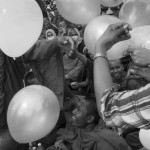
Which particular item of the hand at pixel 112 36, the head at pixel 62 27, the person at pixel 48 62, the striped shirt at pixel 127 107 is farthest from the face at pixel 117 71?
the striped shirt at pixel 127 107

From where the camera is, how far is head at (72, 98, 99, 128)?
1.75 m

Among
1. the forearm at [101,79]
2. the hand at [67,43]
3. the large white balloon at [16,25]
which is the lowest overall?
the hand at [67,43]

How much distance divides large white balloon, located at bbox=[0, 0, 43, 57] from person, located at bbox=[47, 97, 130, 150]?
23.3 inches

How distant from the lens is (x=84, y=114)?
1.75 metres

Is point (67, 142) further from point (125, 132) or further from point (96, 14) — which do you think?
point (96, 14)

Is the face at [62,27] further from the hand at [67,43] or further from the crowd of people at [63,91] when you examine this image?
the hand at [67,43]

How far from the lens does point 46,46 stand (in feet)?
5.08

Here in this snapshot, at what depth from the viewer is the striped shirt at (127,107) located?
0.69m

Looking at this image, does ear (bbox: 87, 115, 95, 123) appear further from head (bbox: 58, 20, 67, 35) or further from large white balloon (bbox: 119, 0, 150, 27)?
head (bbox: 58, 20, 67, 35)

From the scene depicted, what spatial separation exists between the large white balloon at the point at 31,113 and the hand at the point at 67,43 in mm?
254

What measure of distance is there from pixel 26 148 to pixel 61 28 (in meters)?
1.54

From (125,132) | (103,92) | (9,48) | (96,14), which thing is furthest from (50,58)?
(103,92)

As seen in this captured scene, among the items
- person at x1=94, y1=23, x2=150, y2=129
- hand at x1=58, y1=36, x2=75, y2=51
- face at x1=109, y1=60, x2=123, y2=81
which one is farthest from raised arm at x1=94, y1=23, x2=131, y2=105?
face at x1=109, y1=60, x2=123, y2=81

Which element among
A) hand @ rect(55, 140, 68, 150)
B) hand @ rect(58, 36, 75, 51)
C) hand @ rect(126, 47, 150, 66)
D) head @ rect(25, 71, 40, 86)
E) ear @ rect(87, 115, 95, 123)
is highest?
hand @ rect(126, 47, 150, 66)
